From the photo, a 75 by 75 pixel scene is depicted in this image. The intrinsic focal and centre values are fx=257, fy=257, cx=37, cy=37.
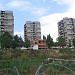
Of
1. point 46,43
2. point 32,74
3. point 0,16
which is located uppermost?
point 0,16

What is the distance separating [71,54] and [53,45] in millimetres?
14896

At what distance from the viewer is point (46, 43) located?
6506cm

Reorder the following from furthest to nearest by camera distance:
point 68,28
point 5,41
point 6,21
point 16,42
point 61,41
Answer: point 68,28 → point 6,21 → point 61,41 → point 16,42 → point 5,41

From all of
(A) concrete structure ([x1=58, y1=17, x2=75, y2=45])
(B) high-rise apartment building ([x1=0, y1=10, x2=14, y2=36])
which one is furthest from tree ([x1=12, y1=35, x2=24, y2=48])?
(A) concrete structure ([x1=58, y1=17, x2=75, y2=45])

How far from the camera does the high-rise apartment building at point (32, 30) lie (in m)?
88.5

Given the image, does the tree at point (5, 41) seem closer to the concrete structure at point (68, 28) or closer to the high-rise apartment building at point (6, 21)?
the high-rise apartment building at point (6, 21)

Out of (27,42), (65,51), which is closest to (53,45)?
(27,42)

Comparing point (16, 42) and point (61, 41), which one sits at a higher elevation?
point (61, 41)

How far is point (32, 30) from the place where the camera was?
3521 inches

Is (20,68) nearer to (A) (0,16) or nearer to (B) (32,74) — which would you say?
(B) (32,74)

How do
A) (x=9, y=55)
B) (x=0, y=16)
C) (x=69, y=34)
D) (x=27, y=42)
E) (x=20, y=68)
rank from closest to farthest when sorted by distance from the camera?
(x=20, y=68) → (x=9, y=55) → (x=27, y=42) → (x=0, y=16) → (x=69, y=34)

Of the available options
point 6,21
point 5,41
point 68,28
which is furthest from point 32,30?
point 5,41

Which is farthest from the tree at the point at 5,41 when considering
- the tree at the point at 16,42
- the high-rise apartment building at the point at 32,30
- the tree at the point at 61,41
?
the high-rise apartment building at the point at 32,30

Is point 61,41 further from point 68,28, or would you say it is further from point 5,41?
point 68,28
